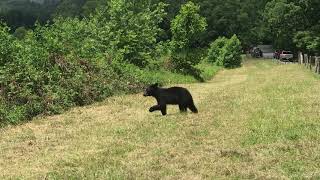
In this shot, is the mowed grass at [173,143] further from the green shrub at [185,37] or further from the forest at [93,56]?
the green shrub at [185,37]

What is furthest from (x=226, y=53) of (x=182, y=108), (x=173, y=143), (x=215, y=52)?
(x=173, y=143)

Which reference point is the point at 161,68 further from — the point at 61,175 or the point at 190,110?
the point at 61,175

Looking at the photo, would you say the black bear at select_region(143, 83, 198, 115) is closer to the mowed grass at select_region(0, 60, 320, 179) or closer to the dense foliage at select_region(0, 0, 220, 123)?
the mowed grass at select_region(0, 60, 320, 179)

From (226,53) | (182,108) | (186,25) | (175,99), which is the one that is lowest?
(226,53)

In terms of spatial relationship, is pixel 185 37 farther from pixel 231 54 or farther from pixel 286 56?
pixel 286 56

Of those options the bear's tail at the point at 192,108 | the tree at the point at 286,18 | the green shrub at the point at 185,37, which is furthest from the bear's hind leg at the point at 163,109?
the tree at the point at 286,18

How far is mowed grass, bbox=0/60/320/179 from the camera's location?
27.8 feet

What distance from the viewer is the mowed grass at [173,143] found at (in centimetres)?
848

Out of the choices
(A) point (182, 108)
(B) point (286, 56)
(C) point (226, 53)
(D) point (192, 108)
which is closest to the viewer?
(D) point (192, 108)

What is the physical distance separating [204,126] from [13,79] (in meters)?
7.75

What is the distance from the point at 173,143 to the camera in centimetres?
1069

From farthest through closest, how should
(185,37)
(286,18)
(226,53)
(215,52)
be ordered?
(286,18)
(215,52)
(226,53)
(185,37)

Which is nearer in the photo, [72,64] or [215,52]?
[72,64]

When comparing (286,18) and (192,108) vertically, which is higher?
(286,18)
